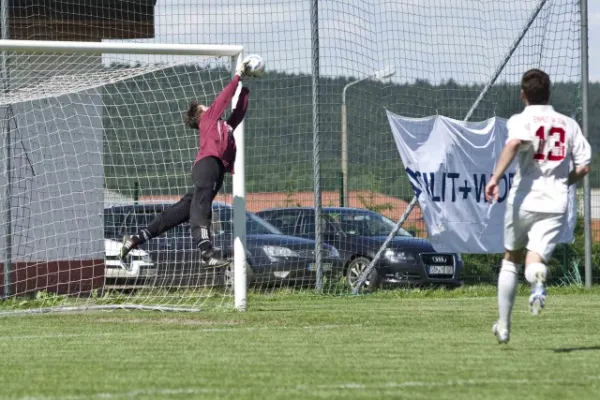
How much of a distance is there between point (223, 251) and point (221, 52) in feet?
9.26

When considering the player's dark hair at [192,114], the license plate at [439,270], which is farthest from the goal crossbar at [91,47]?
the license plate at [439,270]

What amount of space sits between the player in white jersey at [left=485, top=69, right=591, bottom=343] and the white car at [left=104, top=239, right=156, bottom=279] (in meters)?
7.01

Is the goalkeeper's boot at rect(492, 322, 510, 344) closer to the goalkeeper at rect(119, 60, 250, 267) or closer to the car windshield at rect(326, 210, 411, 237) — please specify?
the goalkeeper at rect(119, 60, 250, 267)

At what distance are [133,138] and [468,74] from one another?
17.8 feet

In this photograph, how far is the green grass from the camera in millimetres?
6184

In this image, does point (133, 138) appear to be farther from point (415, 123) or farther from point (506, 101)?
point (506, 101)

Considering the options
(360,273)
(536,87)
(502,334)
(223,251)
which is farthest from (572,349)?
(360,273)

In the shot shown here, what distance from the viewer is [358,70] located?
1656 centimetres

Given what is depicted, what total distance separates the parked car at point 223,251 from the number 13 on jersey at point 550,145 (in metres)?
5.81

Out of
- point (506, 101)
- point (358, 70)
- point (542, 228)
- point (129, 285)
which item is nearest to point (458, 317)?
point (542, 228)

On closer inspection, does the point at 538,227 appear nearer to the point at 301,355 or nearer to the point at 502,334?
the point at 502,334

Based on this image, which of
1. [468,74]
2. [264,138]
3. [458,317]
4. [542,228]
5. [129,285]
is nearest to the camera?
[542,228]

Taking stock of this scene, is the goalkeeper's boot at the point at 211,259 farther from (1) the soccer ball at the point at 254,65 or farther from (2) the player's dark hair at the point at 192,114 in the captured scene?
(1) the soccer ball at the point at 254,65

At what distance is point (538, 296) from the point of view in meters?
8.01
